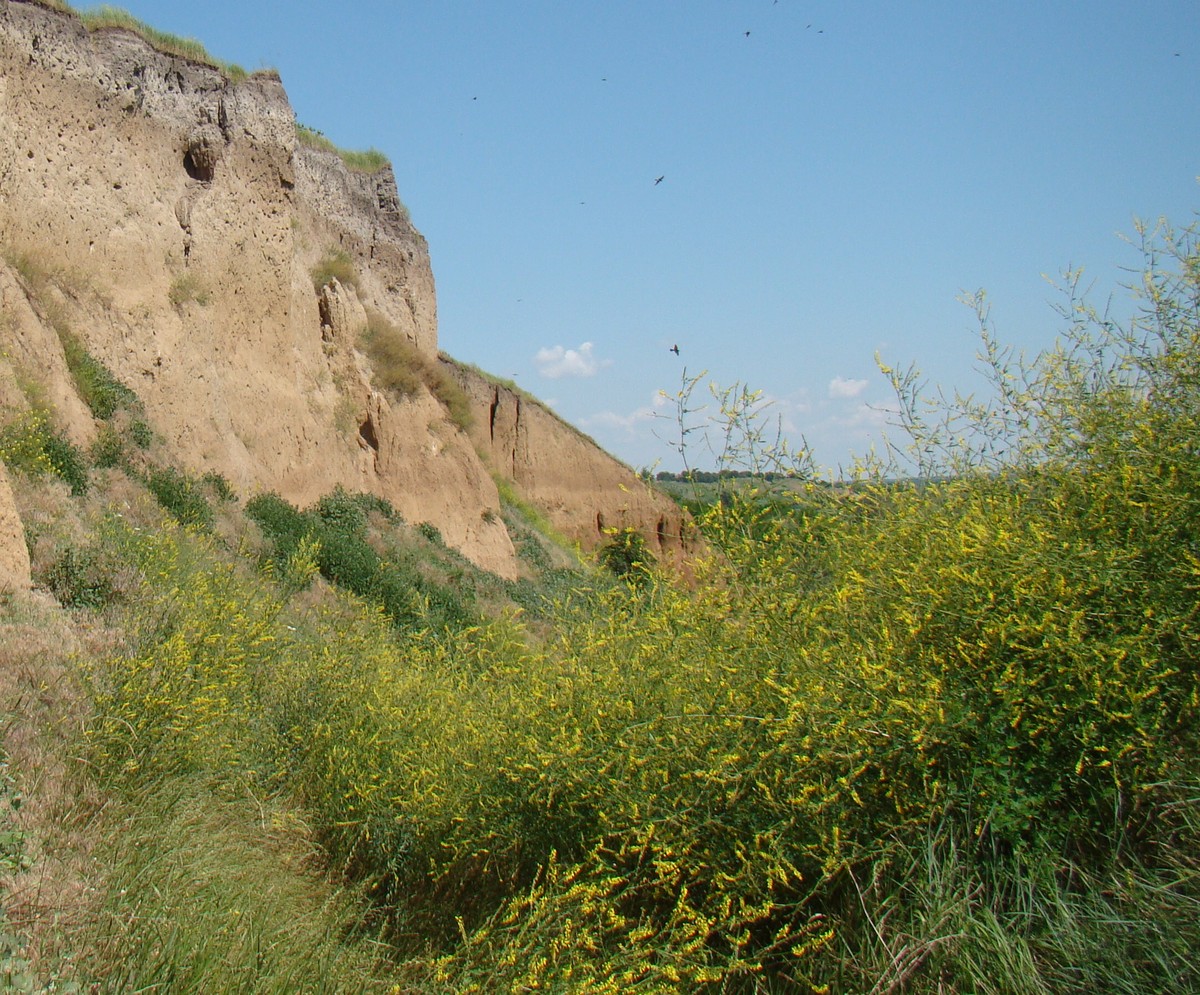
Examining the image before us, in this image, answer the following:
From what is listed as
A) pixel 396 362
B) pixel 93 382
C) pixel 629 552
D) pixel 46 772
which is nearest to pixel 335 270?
pixel 396 362

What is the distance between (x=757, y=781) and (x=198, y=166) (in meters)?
14.6

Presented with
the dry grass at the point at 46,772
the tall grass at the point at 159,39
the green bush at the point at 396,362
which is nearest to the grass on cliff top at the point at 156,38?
the tall grass at the point at 159,39

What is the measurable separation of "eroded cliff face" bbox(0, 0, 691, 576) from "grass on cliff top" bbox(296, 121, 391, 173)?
0.72 feet

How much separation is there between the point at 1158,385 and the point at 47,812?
520 cm

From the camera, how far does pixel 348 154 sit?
72.3ft

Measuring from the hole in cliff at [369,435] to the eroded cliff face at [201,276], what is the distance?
0.04m

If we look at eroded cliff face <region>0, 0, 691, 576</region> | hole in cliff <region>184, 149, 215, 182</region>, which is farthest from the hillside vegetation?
hole in cliff <region>184, 149, 215, 182</region>

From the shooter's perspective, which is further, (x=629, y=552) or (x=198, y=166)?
(x=198, y=166)

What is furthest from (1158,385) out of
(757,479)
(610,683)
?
(610,683)

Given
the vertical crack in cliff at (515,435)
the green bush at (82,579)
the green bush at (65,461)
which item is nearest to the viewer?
the green bush at (82,579)

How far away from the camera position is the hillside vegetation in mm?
3543

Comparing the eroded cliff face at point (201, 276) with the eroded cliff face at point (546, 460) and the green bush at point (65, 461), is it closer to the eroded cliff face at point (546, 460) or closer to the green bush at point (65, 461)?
the green bush at point (65, 461)

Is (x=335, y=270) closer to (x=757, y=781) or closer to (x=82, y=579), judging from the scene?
(x=82, y=579)

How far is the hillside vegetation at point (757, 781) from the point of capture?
3543 mm
